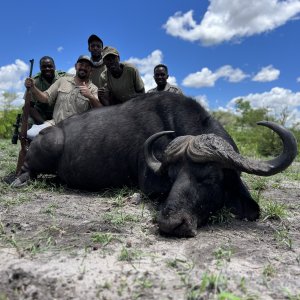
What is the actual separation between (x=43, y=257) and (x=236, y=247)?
5.33 feet

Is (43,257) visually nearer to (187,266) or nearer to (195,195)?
(187,266)

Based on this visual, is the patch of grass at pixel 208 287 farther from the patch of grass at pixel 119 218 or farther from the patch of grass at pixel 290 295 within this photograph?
the patch of grass at pixel 119 218

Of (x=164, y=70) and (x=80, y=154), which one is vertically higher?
(x=164, y=70)

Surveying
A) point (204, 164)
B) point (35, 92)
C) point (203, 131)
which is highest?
point (35, 92)

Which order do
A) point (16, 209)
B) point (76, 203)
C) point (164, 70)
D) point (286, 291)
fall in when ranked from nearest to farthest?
point (286, 291), point (16, 209), point (76, 203), point (164, 70)

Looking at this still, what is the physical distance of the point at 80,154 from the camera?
609 centimetres

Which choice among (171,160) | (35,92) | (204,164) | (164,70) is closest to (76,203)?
(171,160)

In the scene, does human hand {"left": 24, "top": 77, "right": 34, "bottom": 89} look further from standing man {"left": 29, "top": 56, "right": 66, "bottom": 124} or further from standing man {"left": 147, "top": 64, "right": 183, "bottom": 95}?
standing man {"left": 147, "top": 64, "right": 183, "bottom": 95}

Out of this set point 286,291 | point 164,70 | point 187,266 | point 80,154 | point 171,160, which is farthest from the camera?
point 164,70

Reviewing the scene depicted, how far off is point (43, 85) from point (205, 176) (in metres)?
4.98

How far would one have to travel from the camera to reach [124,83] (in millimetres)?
7680

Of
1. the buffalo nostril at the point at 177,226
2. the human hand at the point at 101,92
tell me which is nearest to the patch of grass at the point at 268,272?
the buffalo nostril at the point at 177,226

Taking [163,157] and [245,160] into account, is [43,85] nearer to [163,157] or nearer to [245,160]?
[163,157]

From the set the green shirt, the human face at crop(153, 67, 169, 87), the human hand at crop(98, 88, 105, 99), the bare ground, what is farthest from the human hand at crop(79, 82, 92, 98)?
the bare ground
